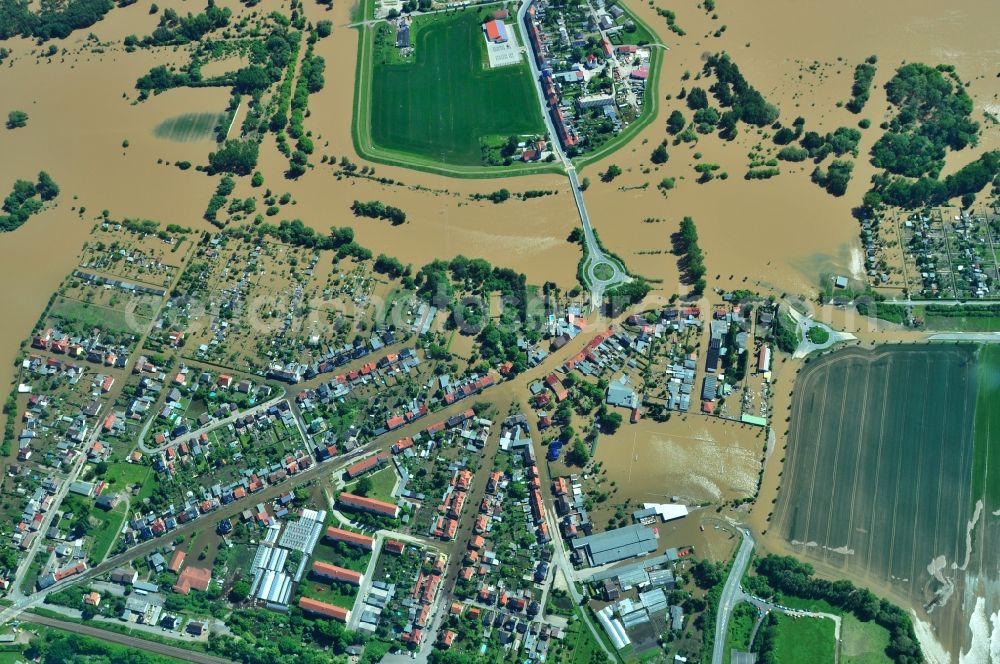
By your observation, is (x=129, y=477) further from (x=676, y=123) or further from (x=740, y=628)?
(x=676, y=123)

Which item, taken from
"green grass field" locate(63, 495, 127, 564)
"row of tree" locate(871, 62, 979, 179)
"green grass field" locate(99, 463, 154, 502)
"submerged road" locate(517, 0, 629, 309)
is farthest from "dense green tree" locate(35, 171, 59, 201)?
"row of tree" locate(871, 62, 979, 179)

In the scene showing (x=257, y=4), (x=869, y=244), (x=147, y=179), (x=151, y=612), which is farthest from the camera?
(x=257, y=4)

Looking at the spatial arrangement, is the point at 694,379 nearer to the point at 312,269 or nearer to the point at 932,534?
the point at 932,534

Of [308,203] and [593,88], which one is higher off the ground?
[593,88]

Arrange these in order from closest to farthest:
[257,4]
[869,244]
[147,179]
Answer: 1. [869,244]
2. [147,179]
3. [257,4]

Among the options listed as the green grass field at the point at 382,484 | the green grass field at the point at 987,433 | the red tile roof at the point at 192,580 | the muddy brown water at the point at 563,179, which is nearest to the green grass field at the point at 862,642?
the green grass field at the point at 987,433

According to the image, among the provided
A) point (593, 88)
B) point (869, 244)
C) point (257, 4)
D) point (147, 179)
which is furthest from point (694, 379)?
point (257, 4)

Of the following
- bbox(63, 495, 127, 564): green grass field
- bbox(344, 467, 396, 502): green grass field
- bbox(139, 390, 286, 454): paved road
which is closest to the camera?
bbox(63, 495, 127, 564): green grass field

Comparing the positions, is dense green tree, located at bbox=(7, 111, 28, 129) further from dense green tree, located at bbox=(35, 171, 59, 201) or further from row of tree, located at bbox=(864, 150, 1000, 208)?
row of tree, located at bbox=(864, 150, 1000, 208)
